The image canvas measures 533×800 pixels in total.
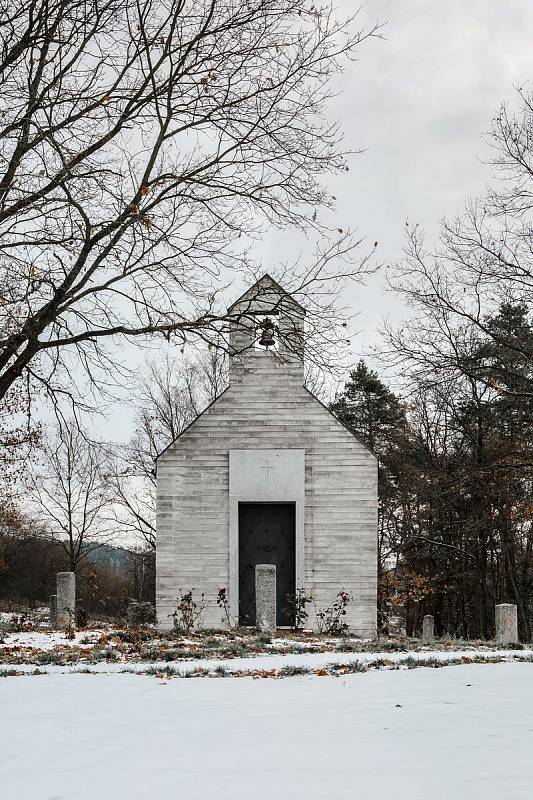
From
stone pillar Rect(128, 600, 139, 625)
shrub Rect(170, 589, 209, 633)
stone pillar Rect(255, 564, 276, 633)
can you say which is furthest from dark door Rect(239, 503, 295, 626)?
stone pillar Rect(255, 564, 276, 633)

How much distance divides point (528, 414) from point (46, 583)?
31119mm

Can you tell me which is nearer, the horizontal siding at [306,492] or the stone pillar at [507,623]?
the stone pillar at [507,623]

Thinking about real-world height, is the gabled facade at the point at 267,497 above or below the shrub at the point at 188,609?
above

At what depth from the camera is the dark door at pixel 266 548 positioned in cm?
1898

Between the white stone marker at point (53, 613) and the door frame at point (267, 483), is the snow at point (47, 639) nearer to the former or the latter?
the white stone marker at point (53, 613)

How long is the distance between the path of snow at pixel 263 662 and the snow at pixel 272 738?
1278 millimetres

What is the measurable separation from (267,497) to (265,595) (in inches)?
124

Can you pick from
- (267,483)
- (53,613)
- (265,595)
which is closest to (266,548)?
(267,483)

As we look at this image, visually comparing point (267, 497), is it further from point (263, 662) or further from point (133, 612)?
point (263, 662)

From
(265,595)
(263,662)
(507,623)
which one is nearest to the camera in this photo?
(263,662)

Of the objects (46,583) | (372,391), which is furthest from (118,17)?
(46,583)

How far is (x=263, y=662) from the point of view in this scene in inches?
413

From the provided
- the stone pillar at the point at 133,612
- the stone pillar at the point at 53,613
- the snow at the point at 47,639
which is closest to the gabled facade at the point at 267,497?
the stone pillar at the point at 133,612

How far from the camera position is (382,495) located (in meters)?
32.7
